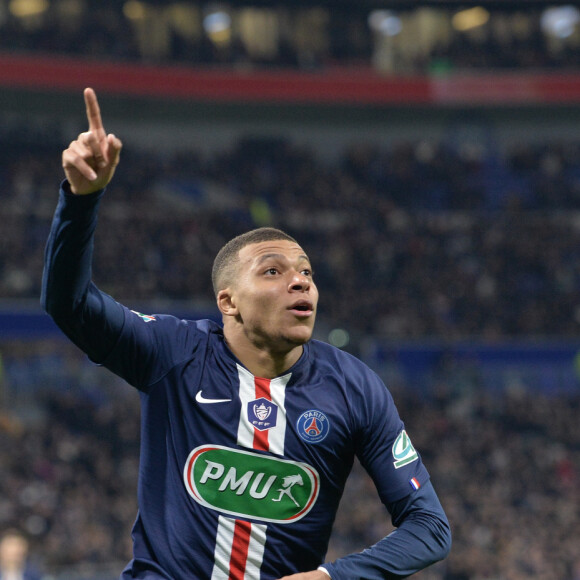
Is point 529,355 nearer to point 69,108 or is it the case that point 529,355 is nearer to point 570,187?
point 570,187

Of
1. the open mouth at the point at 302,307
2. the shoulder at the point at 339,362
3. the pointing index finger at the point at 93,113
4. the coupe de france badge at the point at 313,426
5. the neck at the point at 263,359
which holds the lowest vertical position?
the coupe de france badge at the point at 313,426

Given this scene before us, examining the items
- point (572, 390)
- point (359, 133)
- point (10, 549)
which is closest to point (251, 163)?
point (359, 133)

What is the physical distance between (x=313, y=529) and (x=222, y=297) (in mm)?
810

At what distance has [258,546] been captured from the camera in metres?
2.94

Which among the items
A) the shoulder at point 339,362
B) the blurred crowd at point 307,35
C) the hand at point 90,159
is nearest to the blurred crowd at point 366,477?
the shoulder at point 339,362

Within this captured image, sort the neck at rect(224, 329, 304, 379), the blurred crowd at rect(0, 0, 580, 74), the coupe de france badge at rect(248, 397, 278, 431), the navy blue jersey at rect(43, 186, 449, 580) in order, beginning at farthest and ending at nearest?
the blurred crowd at rect(0, 0, 580, 74), the neck at rect(224, 329, 304, 379), the coupe de france badge at rect(248, 397, 278, 431), the navy blue jersey at rect(43, 186, 449, 580)

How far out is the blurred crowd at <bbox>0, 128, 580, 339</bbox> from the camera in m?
22.2

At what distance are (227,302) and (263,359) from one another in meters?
0.23

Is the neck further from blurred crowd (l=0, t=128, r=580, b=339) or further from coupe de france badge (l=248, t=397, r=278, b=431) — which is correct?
blurred crowd (l=0, t=128, r=580, b=339)

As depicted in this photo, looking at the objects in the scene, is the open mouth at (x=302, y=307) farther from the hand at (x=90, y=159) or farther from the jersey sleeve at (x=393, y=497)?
the hand at (x=90, y=159)

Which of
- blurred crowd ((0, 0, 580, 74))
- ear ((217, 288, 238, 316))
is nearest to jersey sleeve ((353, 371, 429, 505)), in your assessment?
ear ((217, 288, 238, 316))

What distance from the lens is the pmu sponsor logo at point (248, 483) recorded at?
2936 millimetres

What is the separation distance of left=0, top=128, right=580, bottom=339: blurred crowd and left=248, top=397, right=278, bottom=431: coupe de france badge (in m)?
17.2

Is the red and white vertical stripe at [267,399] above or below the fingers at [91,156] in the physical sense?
below
